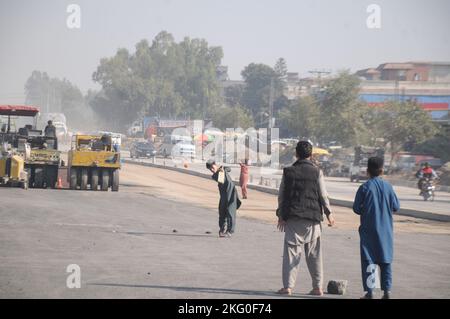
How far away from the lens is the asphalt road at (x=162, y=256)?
37.0ft

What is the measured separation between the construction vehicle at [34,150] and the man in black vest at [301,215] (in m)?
23.0

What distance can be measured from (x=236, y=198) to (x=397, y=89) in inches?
3292

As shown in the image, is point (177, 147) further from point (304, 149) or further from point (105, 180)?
point (304, 149)

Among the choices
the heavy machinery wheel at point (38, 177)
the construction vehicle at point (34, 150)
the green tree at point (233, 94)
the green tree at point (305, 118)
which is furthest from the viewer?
the green tree at point (233, 94)

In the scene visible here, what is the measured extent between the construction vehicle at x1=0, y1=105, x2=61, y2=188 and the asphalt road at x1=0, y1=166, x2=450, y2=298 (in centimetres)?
748

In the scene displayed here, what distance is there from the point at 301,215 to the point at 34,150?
2434 cm

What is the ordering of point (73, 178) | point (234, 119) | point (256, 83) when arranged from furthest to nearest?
point (256, 83), point (234, 119), point (73, 178)

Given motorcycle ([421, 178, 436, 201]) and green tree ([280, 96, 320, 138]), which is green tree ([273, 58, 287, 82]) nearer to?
green tree ([280, 96, 320, 138])

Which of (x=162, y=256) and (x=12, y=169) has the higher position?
(x=12, y=169)

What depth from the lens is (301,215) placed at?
10.9m

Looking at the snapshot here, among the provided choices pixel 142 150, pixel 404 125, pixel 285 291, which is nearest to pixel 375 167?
pixel 285 291

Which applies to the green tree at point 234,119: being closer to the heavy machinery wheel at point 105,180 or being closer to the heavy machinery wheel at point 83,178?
the heavy machinery wheel at point 105,180

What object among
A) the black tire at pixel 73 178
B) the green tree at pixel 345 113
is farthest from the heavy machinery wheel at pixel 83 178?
the green tree at pixel 345 113

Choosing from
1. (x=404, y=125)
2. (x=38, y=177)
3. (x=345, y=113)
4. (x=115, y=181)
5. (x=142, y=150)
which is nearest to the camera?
(x=38, y=177)
